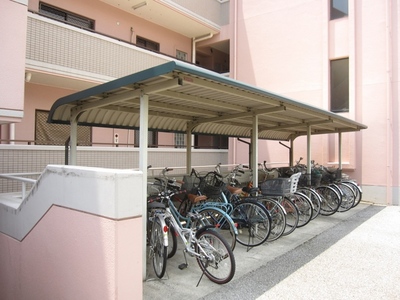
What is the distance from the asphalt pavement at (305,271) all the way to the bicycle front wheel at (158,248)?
0.14 meters

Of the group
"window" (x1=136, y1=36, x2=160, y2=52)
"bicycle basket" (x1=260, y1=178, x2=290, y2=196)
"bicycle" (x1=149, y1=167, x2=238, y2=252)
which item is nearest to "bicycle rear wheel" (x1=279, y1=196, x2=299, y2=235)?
"bicycle basket" (x1=260, y1=178, x2=290, y2=196)

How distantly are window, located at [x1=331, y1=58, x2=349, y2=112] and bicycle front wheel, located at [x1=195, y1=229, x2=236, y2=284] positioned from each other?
8.30 meters

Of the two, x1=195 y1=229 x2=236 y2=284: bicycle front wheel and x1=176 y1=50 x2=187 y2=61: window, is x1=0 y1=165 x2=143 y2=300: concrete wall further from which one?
x1=176 y1=50 x2=187 y2=61: window

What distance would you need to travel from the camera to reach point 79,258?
2920 millimetres

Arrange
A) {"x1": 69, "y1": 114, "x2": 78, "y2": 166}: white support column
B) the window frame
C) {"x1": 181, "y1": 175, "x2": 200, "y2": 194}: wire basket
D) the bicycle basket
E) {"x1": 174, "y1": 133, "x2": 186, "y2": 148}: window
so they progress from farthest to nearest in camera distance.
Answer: {"x1": 174, "y1": 133, "x2": 186, "y2": 148}: window → the window frame → the bicycle basket → {"x1": 69, "y1": 114, "x2": 78, "y2": 166}: white support column → {"x1": 181, "y1": 175, "x2": 200, "y2": 194}: wire basket

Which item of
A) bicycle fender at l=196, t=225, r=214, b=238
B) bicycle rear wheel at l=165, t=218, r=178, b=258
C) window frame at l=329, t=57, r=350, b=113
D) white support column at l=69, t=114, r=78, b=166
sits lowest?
bicycle rear wheel at l=165, t=218, r=178, b=258

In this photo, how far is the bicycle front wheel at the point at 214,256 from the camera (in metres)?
3.54

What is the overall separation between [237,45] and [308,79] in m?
3.34

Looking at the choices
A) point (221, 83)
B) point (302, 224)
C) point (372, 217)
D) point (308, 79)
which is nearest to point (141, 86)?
point (221, 83)

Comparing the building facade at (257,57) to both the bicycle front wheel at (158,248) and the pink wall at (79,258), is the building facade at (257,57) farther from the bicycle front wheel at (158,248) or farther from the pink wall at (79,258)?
the bicycle front wheel at (158,248)

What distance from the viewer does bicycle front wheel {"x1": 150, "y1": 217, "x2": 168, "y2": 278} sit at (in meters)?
3.66

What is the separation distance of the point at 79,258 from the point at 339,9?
11094 mm

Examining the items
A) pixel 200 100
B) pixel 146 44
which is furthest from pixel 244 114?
pixel 146 44

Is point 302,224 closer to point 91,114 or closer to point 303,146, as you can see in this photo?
point 91,114
